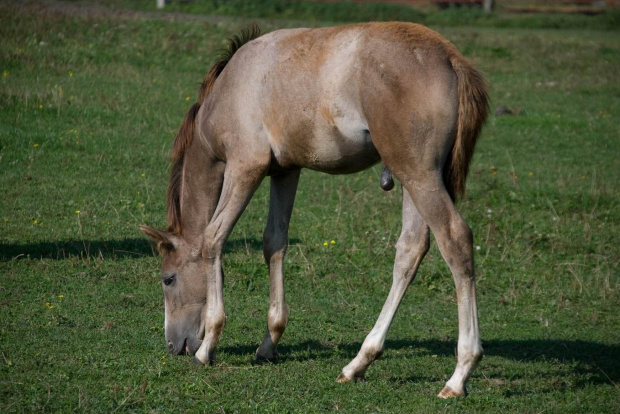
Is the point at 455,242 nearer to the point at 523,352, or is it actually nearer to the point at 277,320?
the point at 277,320

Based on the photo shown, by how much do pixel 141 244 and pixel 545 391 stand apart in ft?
14.3

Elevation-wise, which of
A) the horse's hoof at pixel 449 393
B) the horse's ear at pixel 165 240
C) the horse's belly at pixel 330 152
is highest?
the horse's belly at pixel 330 152

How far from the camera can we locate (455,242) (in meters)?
4.68

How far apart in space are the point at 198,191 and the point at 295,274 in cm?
211

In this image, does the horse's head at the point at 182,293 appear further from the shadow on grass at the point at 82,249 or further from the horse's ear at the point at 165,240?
the shadow on grass at the point at 82,249

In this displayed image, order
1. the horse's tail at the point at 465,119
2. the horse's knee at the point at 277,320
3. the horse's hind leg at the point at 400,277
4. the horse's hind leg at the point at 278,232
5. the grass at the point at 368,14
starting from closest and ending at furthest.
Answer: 1. the horse's tail at the point at 465,119
2. the horse's hind leg at the point at 400,277
3. the horse's knee at the point at 277,320
4. the horse's hind leg at the point at 278,232
5. the grass at the point at 368,14

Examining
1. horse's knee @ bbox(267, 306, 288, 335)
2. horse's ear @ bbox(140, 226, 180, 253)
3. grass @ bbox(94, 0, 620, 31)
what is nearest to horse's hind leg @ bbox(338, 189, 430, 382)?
horse's knee @ bbox(267, 306, 288, 335)

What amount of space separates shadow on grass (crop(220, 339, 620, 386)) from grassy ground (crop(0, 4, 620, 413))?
0.02m

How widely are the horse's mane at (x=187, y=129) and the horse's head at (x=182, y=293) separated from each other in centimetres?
15

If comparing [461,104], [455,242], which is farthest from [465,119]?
[455,242]

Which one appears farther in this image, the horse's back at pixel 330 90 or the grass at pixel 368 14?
the grass at pixel 368 14

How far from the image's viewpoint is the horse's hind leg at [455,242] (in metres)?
4.67

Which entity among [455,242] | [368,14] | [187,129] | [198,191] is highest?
[187,129]

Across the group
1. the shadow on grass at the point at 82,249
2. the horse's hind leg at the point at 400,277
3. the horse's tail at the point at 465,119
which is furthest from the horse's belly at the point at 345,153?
the shadow on grass at the point at 82,249
